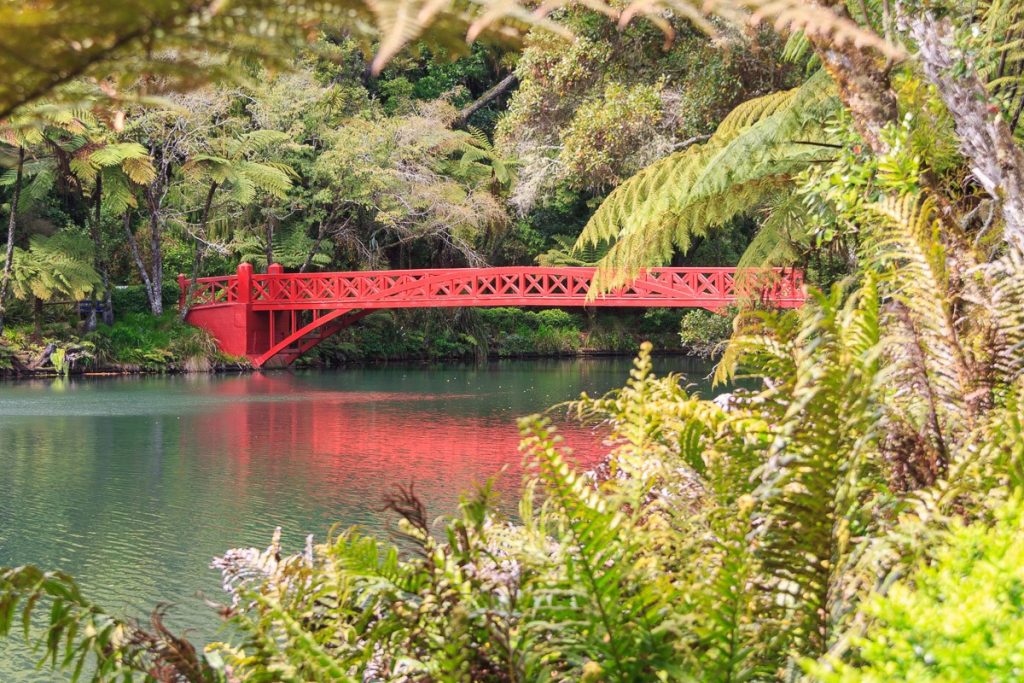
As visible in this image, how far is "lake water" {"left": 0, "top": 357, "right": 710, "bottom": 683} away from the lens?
6.09 m

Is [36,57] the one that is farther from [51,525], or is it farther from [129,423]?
[129,423]

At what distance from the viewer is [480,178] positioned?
2403 centimetres

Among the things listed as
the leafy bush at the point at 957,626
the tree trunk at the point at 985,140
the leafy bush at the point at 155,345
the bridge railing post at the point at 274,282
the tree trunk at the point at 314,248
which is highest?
the tree trunk at the point at 314,248

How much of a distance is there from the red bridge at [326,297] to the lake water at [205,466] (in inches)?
107

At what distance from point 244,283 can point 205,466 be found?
39.9 feet

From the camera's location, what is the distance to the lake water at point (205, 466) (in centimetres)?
609

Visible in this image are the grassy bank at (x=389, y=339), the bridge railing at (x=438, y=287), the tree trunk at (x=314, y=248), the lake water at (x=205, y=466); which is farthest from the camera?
the tree trunk at (x=314, y=248)

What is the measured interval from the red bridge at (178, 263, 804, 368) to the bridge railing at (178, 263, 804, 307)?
0.02 metres

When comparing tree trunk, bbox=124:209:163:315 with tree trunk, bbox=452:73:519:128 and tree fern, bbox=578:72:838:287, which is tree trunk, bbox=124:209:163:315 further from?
tree fern, bbox=578:72:838:287

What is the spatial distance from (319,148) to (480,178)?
10.6 ft

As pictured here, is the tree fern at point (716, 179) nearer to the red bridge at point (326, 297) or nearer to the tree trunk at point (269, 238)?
the red bridge at point (326, 297)

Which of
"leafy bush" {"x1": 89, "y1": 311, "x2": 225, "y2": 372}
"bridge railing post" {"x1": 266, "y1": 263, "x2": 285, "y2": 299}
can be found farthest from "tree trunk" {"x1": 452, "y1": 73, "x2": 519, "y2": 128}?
"leafy bush" {"x1": 89, "y1": 311, "x2": 225, "y2": 372}

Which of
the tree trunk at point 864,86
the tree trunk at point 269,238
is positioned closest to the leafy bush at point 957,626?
the tree trunk at point 864,86

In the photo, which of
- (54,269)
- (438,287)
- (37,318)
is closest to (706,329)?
(438,287)
